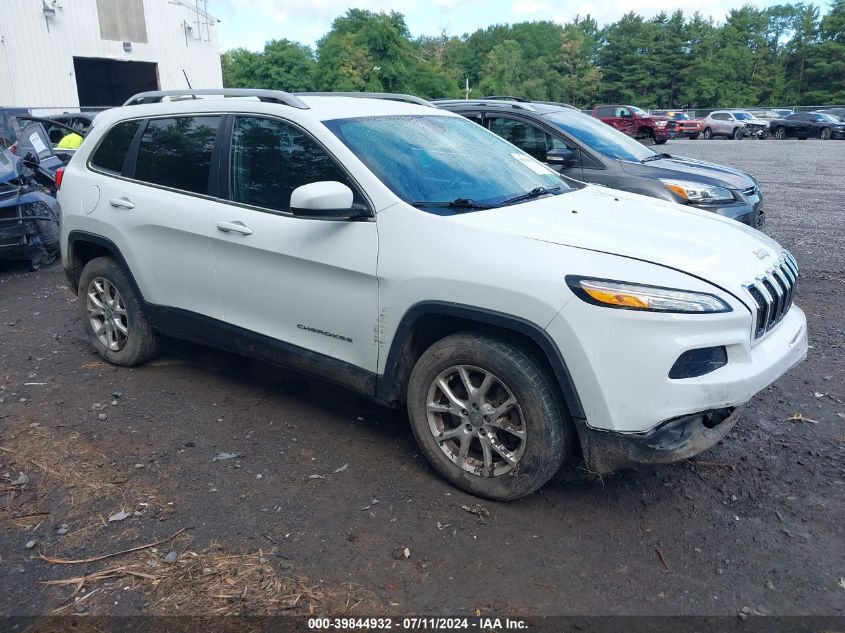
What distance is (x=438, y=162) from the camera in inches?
153

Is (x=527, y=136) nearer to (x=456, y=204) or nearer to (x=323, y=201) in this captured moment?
(x=456, y=204)

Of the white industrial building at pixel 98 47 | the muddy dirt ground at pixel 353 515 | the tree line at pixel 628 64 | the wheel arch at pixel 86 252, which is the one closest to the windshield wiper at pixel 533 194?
the muddy dirt ground at pixel 353 515

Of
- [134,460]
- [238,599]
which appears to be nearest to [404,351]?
[238,599]

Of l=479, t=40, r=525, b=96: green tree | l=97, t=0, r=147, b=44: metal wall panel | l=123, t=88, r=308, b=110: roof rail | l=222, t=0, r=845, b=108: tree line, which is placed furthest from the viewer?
l=479, t=40, r=525, b=96: green tree

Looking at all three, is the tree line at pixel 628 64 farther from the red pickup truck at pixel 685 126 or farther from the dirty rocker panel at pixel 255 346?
the dirty rocker panel at pixel 255 346

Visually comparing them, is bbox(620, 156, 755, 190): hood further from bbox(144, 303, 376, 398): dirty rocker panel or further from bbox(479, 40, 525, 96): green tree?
bbox(479, 40, 525, 96): green tree

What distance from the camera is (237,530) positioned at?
321cm

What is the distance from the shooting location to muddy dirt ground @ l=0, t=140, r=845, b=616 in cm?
279

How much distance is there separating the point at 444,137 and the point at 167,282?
78.1 inches

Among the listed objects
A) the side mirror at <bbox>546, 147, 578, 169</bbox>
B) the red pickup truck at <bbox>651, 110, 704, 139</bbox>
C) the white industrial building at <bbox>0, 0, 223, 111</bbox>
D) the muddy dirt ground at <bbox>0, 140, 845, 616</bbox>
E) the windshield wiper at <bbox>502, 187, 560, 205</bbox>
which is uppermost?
the white industrial building at <bbox>0, 0, 223, 111</bbox>

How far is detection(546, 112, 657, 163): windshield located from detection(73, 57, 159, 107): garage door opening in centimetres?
3175

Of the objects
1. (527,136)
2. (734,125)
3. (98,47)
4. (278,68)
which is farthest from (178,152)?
(278,68)

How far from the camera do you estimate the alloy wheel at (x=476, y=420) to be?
3.25 m

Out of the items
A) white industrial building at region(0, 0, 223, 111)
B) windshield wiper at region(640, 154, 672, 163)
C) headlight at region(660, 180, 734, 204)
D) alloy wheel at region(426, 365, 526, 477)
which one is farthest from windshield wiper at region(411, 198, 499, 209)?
white industrial building at region(0, 0, 223, 111)
